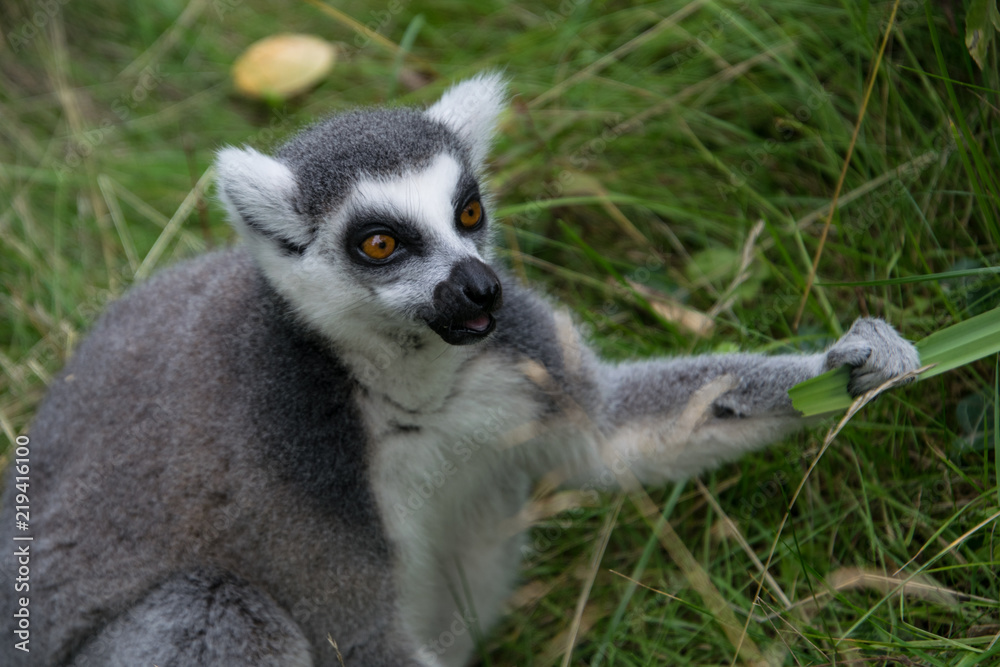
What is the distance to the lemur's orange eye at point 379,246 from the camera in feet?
9.71

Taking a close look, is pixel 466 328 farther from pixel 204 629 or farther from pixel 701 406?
pixel 204 629

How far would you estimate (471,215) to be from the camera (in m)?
3.17

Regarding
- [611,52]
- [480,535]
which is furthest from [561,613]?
[611,52]

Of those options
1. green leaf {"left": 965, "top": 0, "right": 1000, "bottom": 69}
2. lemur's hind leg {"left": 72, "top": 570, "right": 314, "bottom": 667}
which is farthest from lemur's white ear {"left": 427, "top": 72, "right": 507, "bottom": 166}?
lemur's hind leg {"left": 72, "top": 570, "right": 314, "bottom": 667}

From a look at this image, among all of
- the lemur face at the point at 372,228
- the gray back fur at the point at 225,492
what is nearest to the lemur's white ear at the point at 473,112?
the lemur face at the point at 372,228

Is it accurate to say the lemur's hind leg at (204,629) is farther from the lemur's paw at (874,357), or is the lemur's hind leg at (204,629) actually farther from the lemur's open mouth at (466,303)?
the lemur's paw at (874,357)

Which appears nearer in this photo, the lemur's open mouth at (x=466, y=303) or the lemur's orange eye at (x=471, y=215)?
the lemur's open mouth at (x=466, y=303)

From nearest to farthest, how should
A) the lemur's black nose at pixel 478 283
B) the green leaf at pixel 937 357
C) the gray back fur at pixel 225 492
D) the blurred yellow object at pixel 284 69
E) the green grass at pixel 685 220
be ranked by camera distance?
the green leaf at pixel 937 357
the lemur's black nose at pixel 478 283
the gray back fur at pixel 225 492
the green grass at pixel 685 220
the blurred yellow object at pixel 284 69

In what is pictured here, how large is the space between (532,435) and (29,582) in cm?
199

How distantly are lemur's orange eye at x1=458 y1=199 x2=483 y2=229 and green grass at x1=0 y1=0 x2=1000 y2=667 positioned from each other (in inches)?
40.4

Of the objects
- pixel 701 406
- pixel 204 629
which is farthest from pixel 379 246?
pixel 204 629

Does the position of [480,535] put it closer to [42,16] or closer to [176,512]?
[176,512]

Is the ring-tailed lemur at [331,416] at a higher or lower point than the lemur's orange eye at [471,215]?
lower

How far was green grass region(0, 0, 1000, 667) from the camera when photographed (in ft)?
10.8
